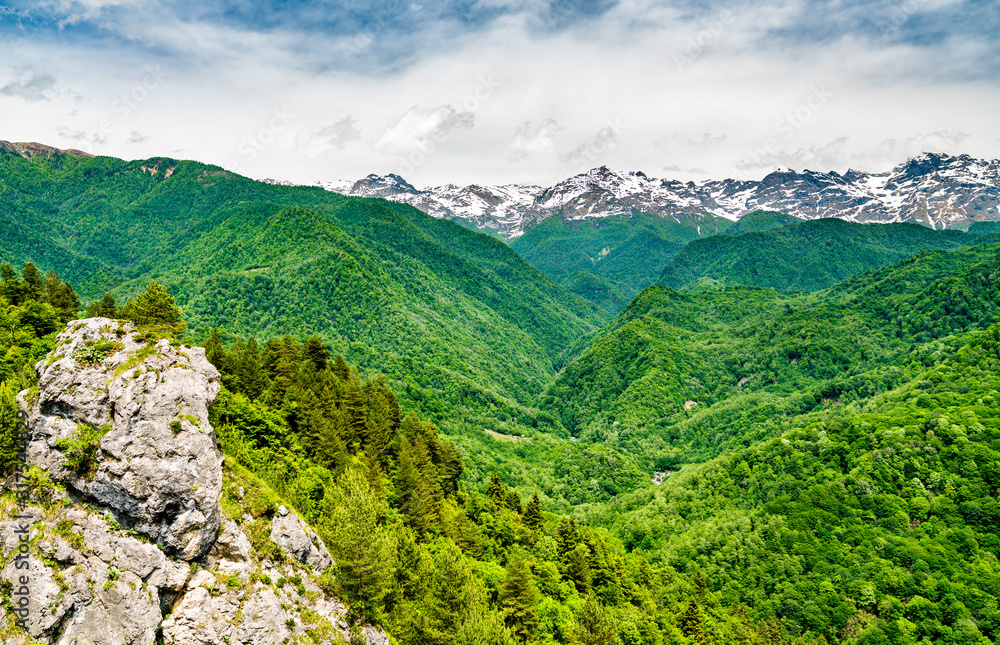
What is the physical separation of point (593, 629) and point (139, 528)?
1571 inches

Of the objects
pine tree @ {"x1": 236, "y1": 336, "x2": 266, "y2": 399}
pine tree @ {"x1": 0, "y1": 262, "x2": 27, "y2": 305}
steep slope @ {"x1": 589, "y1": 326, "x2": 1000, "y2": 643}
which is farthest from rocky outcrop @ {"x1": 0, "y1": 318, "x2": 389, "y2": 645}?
steep slope @ {"x1": 589, "y1": 326, "x2": 1000, "y2": 643}

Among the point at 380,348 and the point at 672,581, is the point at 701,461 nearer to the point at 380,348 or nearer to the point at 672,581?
the point at 672,581

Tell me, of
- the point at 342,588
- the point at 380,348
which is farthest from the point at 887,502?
the point at 380,348

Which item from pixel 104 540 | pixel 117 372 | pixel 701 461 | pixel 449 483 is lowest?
pixel 701 461

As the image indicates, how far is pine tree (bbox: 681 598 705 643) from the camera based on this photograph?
6469cm

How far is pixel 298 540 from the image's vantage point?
39469 mm

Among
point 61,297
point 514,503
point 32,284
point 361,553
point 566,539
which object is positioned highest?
point 32,284

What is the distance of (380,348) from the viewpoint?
19150 centimetres

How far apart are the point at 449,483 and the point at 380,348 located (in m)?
126

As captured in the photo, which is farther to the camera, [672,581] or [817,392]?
[817,392]

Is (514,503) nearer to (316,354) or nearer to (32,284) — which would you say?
(316,354)

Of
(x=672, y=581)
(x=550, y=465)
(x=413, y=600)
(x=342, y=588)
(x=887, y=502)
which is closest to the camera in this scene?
(x=342, y=588)

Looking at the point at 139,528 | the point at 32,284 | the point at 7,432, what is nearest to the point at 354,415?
the point at 139,528

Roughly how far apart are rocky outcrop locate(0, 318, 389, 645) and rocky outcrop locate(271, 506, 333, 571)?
0.14m
